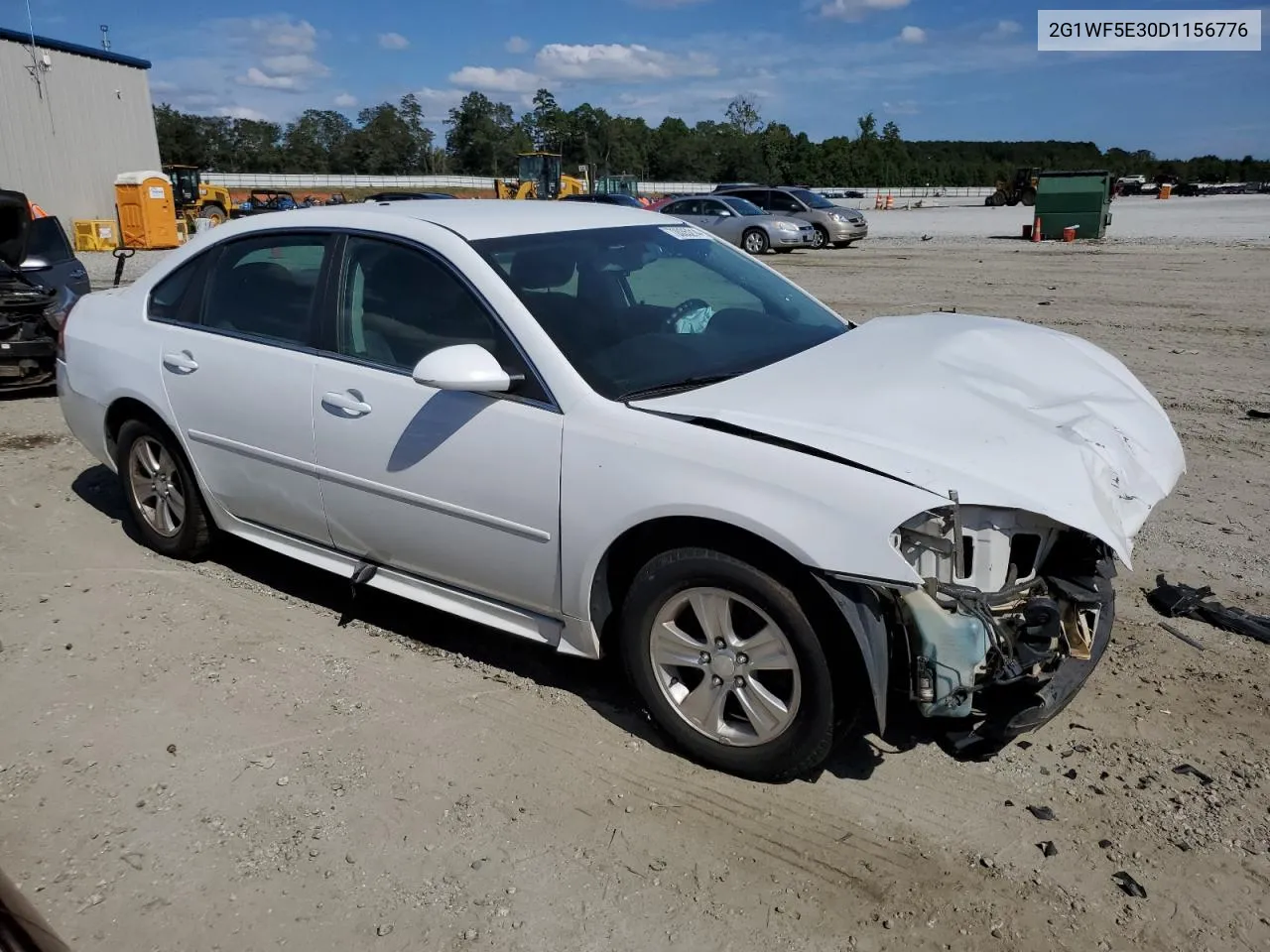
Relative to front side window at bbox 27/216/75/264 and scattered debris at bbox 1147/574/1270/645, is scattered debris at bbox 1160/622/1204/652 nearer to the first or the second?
scattered debris at bbox 1147/574/1270/645

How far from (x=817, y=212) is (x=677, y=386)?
24.5 metres

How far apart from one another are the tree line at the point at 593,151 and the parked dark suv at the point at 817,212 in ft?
215

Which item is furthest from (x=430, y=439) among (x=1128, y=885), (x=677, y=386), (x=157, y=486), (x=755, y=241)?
(x=755, y=241)

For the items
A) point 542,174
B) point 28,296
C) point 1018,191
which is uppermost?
point 542,174

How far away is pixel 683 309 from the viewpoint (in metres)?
3.97

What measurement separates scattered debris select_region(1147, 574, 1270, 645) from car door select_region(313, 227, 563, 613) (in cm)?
269

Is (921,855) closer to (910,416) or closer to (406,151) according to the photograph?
(910,416)

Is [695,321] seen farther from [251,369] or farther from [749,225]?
[749,225]

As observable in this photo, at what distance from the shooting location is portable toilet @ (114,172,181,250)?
27562 millimetres

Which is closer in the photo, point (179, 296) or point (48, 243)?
point (179, 296)

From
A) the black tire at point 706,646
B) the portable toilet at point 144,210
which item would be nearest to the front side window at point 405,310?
the black tire at point 706,646

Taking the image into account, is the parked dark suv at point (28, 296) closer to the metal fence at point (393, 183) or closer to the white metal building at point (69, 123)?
the white metal building at point (69, 123)

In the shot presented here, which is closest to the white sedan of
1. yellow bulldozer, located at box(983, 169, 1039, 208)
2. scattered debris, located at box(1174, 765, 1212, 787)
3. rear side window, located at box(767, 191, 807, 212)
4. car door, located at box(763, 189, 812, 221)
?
scattered debris, located at box(1174, 765, 1212, 787)

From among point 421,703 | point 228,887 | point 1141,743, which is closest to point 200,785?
point 228,887
